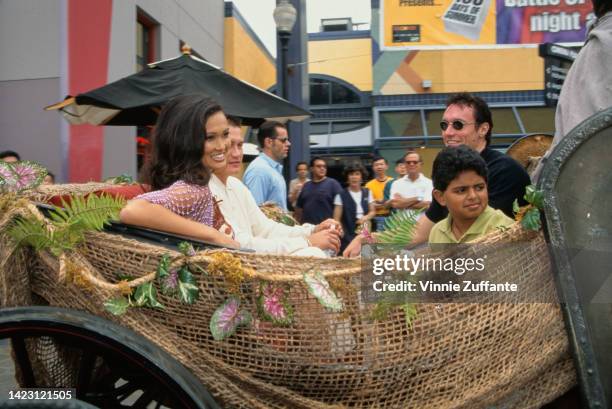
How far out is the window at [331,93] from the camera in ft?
62.8

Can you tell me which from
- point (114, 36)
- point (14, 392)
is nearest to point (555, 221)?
point (14, 392)

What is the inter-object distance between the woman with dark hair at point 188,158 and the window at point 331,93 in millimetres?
17096

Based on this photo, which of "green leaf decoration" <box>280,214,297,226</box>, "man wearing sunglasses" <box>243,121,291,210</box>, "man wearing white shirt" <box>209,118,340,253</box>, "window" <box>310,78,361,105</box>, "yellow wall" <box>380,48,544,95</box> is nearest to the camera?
"man wearing white shirt" <box>209,118,340,253</box>

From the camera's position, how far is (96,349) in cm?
164

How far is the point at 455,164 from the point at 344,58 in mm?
18143

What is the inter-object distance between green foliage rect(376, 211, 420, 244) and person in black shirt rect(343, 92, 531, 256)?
0.26 feet

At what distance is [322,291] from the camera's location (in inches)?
61.2

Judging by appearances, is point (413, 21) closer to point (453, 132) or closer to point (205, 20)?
point (205, 20)

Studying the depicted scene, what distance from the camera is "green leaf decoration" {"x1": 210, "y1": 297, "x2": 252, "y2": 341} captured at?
1565 millimetres

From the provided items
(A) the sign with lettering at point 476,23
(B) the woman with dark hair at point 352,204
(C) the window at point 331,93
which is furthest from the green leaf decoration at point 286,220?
(C) the window at point 331,93

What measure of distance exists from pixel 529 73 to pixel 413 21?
23.5 feet

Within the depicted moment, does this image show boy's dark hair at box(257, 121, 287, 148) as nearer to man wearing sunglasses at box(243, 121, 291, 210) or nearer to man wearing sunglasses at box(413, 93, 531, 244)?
man wearing sunglasses at box(243, 121, 291, 210)

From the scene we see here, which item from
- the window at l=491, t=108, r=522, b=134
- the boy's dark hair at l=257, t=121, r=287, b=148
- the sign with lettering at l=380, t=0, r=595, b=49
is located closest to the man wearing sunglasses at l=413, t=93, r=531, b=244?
the boy's dark hair at l=257, t=121, r=287, b=148

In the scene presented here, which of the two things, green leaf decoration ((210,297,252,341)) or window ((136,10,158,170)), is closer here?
green leaf decoration ((210,297,252,341))
